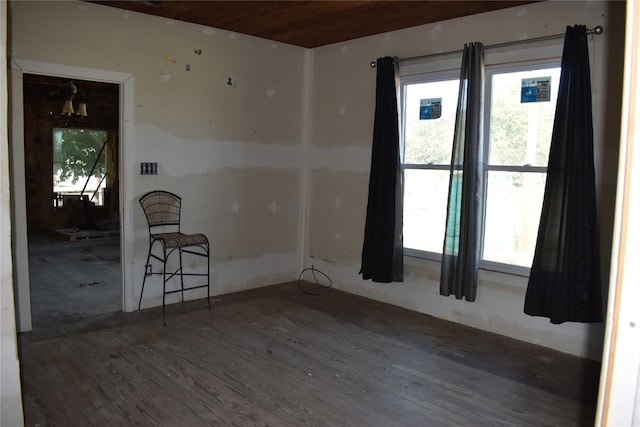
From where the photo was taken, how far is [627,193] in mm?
711

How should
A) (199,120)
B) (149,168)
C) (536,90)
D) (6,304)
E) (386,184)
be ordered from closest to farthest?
(6,304) < (536,90) < (149,168) < (386,184) < (199,120)

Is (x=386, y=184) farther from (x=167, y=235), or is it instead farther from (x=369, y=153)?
(x=167, y=235)

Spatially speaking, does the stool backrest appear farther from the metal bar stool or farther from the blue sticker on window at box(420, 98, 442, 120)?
the blue sticker on window at box(420, 98, 442, 120)

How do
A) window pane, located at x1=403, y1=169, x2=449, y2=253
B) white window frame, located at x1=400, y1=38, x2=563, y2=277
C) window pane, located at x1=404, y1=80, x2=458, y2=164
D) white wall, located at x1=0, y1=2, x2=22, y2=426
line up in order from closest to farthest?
white wall, located at x1=0, y1=2, x2=22, y2=426
white window frame, located at x1=400, y1=38, x2=563, y2=277
window pane, located at x1=404, y1=80, x2=458, y2=164
window pane, located at x1=403, y1=169, x2=449, y2=253

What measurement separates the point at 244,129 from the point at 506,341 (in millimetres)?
3139

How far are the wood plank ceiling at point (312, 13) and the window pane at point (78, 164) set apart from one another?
584 centimetres

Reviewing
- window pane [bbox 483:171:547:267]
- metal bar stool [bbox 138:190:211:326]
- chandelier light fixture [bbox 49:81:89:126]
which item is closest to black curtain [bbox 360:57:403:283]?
window pane [bbox 483:171:547:267]

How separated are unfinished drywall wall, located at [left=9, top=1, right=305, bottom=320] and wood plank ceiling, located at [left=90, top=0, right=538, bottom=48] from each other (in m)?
0.22

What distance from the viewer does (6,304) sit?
0.82m

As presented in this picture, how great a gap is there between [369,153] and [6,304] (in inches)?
167

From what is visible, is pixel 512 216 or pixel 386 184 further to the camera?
pixel 386 184

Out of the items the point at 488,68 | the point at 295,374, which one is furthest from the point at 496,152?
the point at 295,374

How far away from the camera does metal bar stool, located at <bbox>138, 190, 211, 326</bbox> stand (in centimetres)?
Answer: 416

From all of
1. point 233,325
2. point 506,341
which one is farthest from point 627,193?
point 233,325
